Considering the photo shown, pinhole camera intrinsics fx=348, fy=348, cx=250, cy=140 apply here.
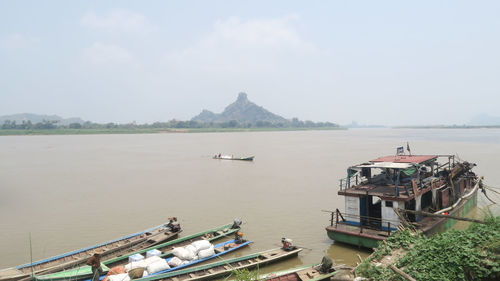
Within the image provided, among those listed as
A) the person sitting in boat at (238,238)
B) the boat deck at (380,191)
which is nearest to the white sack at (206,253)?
the person sitting in boat at (238,238)

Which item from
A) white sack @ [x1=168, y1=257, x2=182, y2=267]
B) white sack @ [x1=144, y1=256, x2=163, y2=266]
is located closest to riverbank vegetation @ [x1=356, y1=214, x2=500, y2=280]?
white sack @ [x1=168, y1=257, x2=182, y2=267]

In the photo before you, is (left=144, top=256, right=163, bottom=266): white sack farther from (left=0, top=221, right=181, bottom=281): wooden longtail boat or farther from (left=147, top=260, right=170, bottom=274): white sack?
(left=0, top=221, right=181, bottom=281): wooden longtail boat

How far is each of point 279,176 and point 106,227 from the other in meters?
20.2

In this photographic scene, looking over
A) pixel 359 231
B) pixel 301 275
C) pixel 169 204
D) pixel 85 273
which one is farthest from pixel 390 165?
pixel 169 204

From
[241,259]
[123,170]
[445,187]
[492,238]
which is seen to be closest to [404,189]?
[445,187]

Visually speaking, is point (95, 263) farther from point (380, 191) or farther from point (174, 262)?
point (380, 191)

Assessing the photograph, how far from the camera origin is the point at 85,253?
13930 mm

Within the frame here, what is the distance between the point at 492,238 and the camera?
9.73 meters

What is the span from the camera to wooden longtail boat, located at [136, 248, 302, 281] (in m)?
11.4

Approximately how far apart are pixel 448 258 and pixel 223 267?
7.12 m

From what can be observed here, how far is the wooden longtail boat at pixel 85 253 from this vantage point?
11805 mm

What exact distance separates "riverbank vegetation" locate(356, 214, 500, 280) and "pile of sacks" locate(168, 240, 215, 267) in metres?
5.74

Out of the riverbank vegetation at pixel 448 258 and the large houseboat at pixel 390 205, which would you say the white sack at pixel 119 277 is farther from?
the large houseboat at pixel 390 205

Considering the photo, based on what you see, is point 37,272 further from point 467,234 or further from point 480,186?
point 480,186
